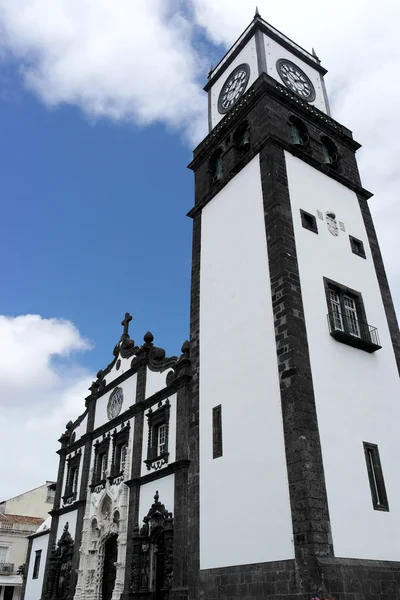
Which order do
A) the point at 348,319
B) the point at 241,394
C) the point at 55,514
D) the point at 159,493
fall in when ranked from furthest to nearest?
the point at 55,514
the point at 159,493
the point at 348,319
the point at 241,394

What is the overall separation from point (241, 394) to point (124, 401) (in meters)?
8.39

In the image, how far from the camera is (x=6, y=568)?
37531mm

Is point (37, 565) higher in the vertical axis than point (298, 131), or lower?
lower

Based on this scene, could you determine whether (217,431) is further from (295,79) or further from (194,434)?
(295,79)

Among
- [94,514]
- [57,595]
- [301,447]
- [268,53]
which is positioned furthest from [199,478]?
[268,53]

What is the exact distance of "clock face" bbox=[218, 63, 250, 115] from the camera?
73.0 ft

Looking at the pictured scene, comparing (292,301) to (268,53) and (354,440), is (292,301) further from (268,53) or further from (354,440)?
(268,53)

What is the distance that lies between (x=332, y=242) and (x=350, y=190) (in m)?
3.64

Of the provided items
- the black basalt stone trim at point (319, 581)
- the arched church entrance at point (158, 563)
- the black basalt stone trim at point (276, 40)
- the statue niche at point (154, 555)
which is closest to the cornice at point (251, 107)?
the black basalt stone trim at point (276, 40)

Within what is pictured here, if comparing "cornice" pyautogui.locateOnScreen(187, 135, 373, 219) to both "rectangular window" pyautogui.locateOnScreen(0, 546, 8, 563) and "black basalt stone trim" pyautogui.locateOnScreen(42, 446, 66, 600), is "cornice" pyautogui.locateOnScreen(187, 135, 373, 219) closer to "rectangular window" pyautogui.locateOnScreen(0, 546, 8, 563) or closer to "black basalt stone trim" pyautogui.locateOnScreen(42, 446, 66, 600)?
"black basalt stone trim" pyautogui.locateOnScreen(42, 446, 66, 600)

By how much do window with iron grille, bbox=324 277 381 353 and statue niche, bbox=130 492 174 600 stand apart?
767cm

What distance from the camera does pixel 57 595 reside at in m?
22.2

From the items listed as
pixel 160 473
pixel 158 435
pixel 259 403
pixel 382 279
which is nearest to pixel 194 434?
pixel 160 473

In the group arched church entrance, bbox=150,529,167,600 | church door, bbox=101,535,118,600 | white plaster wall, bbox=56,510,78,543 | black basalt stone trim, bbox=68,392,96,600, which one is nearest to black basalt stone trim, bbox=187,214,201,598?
arched church entrance, bbox=150,529,167,600
